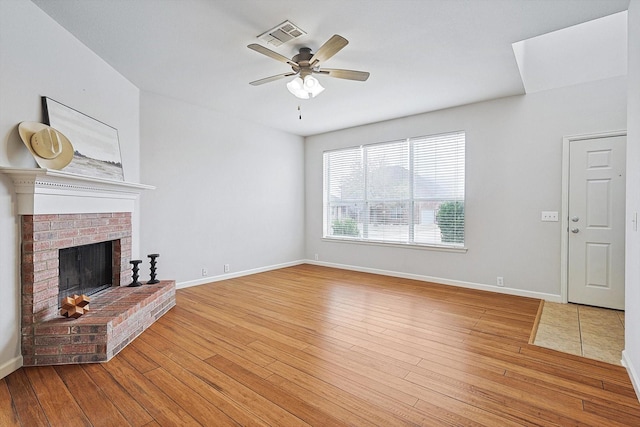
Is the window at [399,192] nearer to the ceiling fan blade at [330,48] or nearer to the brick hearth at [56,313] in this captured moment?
the ceiling fan blade at [330,48]

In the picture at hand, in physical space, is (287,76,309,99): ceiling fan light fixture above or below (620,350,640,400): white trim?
above

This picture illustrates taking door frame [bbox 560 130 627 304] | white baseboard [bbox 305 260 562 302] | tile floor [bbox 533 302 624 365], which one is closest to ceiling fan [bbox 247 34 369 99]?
door frame [bbox 560 130 627 304]

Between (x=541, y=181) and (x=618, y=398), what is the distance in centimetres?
277

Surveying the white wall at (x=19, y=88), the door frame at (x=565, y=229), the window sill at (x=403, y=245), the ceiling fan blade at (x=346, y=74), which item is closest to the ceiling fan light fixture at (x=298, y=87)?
the ceiling fan blade at (x=346, y=74)

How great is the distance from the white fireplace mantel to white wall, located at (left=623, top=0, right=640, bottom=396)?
162 inches

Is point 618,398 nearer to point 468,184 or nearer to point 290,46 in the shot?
point 468,184

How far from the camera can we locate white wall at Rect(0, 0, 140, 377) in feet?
6.93

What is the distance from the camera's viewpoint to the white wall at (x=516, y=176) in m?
3.66

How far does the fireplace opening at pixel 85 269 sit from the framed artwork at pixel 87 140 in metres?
0.75

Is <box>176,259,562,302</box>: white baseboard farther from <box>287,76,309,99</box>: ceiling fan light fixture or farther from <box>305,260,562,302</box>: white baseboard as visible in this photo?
<box>287,76,309,99</box>: ceiling fan light fixture

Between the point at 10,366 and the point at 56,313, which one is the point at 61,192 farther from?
the point at 10,366

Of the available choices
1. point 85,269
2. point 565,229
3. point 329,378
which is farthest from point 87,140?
point 565,229

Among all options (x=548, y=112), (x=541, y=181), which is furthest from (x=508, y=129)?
(x=541, y=181)

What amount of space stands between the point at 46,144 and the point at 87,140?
587mm
